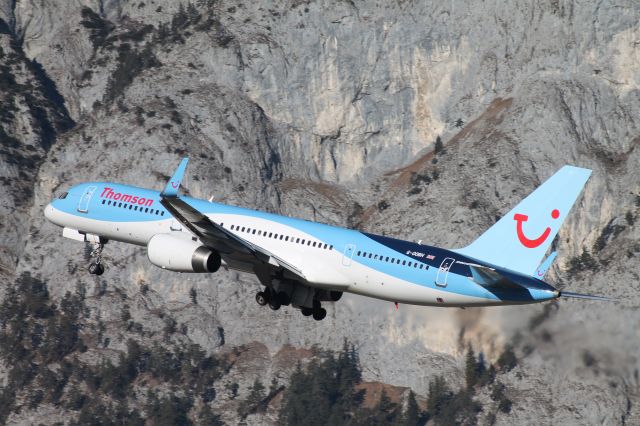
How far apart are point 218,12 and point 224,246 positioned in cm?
11158

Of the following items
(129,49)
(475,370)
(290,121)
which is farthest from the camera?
(129,49)

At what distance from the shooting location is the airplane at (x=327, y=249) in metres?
63.8

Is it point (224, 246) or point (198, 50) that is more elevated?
point (198, 50)

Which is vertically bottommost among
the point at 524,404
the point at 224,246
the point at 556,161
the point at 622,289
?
the point at 224,246

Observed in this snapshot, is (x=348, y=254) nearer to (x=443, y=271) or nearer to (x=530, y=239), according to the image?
(x=443, y=271)

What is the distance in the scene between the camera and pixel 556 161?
502ft

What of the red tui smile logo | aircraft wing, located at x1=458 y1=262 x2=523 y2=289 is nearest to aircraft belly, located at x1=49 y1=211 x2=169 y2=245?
aircraft wing, located at x1=458 y1=262 x2=523 y2=289

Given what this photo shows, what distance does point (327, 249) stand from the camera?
223 ft

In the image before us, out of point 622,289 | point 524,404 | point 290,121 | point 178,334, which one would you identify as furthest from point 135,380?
point 622,289

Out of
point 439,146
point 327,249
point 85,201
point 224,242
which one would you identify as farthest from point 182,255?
point 439,146

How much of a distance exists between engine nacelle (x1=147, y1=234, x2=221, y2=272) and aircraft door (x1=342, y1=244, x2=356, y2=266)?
6375mm

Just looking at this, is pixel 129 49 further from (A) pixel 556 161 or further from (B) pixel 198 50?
(A) pixel 556 161

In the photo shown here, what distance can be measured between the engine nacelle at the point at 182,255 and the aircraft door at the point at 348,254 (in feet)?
20.9

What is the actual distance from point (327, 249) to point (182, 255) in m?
7.29
